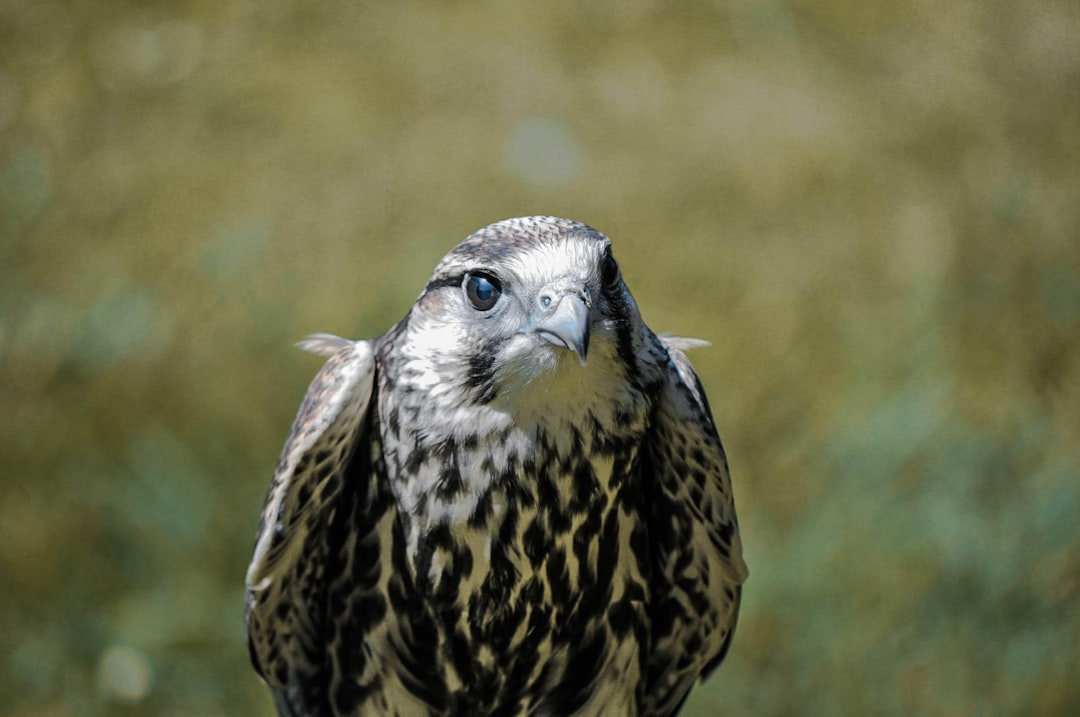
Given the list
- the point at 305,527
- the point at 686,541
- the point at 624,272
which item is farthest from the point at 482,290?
the point at 624,272

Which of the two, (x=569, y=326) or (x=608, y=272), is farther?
(x=608, y=272)

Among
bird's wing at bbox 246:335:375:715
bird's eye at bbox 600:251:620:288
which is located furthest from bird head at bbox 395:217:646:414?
bird's wing at bbox 246:335:375:715

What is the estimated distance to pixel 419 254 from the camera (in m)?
5.23

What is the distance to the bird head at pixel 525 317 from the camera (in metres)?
2.19

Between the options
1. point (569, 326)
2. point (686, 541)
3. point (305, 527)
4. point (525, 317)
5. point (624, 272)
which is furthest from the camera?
point (624, 272)

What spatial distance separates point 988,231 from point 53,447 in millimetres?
3940

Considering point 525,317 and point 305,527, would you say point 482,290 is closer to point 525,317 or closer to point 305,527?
point 525,317

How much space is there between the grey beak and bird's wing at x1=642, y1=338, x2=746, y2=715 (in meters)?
0.47

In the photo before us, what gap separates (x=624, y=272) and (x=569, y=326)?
10.9 ft

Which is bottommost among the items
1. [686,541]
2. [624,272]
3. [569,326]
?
[686,541]

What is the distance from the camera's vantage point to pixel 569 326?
81.3 inches

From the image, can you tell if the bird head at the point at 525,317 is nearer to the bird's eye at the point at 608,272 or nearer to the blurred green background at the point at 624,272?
the bird's eye at the point at 608,272

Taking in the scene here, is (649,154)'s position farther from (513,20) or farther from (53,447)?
(53,447)

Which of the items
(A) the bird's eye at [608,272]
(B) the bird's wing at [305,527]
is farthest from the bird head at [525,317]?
(B) the bird's wing at [305,527]
